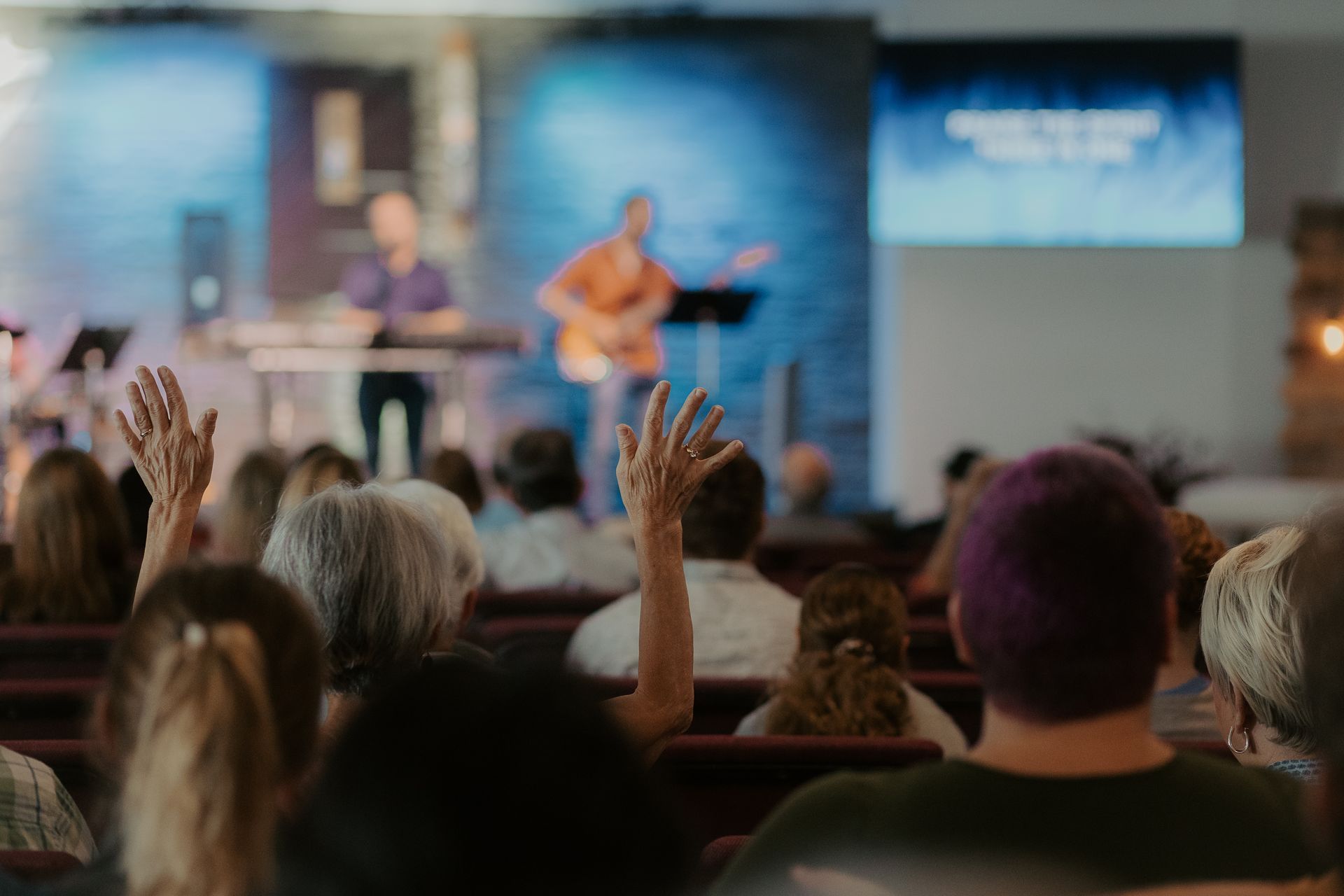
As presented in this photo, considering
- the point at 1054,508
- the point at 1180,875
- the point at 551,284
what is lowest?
the point at 1180,875

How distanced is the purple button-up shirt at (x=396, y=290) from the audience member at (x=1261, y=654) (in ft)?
20.0

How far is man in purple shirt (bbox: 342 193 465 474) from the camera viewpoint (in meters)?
7.19

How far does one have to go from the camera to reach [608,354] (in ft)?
25.6

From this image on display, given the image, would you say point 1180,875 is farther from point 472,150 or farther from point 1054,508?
point 472,150

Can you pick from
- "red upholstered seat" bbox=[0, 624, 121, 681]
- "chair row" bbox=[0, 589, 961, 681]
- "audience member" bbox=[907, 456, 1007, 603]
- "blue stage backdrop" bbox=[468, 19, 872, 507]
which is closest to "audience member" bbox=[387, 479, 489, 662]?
"chair row" bbox=[0, 589, 961, 681]

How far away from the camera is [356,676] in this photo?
5.27ft

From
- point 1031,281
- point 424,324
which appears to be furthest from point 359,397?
point 1031,281

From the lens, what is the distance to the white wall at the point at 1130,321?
27.5 feet

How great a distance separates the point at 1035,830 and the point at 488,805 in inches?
16.3

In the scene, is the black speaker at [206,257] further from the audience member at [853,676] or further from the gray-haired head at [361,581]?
the gray-haired head at [361,581]

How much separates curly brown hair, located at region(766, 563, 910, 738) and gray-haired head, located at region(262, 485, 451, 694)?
0.65 meters

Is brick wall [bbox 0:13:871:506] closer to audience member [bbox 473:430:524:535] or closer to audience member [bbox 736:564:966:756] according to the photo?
audience member [bbox 473:430:524:535]

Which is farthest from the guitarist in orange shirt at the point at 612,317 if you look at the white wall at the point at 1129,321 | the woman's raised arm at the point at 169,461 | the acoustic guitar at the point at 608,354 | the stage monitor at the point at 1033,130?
the woman's raised arm at the point at 169,461

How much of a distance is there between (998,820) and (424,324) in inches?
255
